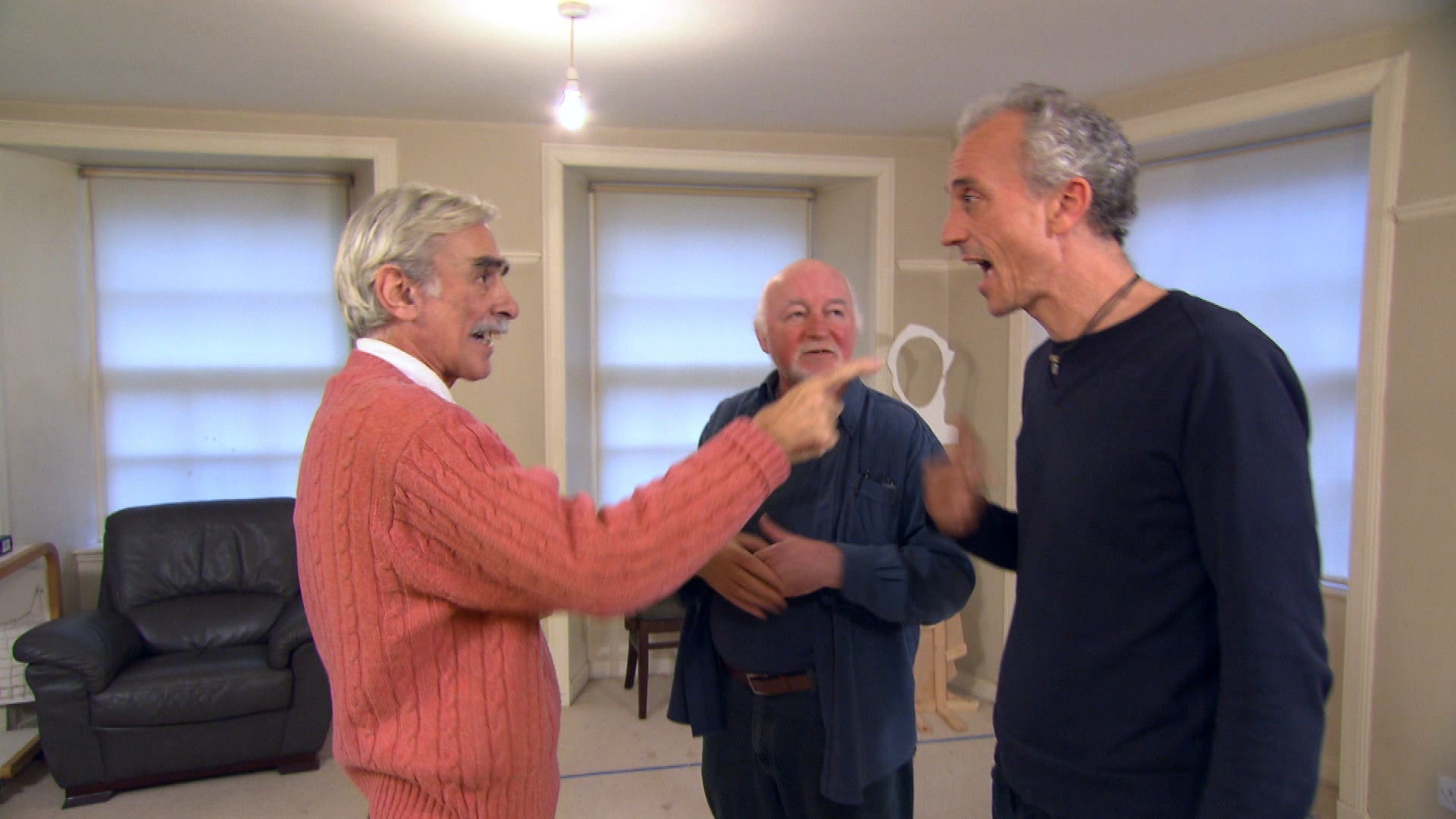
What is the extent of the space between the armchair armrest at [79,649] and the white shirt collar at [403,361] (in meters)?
2.63

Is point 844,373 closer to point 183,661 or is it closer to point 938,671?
point 938,671

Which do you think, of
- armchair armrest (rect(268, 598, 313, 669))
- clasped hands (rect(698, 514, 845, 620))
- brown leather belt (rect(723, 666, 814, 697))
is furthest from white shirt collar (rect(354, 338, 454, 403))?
armchair armrest (rect(268, 598, 313, 669))

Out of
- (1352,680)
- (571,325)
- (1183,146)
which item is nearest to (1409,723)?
(1352,680)

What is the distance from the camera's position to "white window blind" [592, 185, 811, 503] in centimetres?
441

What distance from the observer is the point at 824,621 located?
1.65 meters

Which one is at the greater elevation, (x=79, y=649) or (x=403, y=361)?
(x=403, y=361)

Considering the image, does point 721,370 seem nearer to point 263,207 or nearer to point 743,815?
point 263,207

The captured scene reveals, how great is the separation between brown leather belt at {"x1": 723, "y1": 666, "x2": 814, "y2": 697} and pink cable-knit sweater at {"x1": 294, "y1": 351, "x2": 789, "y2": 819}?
62 cm

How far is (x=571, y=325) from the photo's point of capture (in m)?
4.04

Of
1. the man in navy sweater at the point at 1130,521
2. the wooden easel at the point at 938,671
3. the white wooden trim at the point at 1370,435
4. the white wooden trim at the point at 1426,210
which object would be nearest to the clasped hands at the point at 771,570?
the man in navy sweater at the point at 1130,521

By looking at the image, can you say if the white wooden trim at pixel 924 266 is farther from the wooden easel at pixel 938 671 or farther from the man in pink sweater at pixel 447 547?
the man in pink sweater at pixel 447 547

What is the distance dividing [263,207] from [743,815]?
3.70 meters

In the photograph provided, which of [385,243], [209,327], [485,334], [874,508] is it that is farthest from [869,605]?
[209,327]

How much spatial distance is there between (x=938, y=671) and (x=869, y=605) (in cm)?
244
